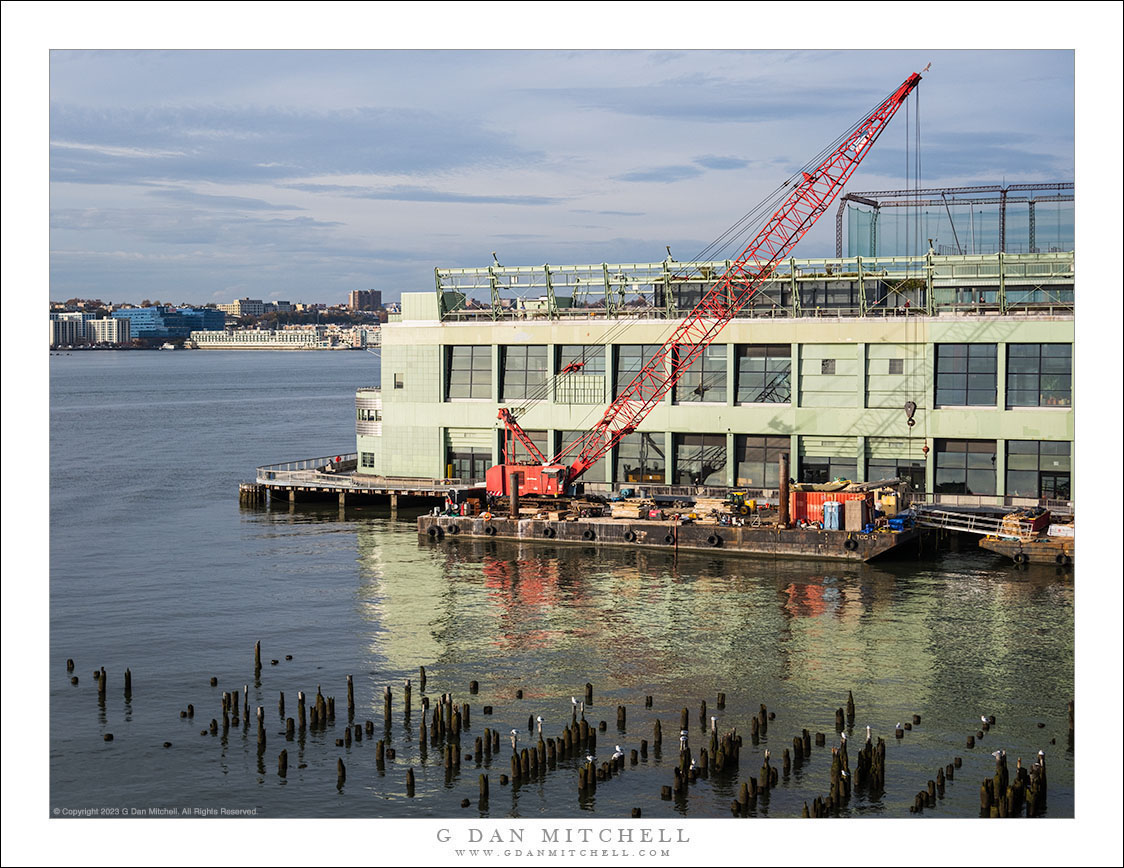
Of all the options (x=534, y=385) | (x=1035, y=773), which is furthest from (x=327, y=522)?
(x=1035, y=773)

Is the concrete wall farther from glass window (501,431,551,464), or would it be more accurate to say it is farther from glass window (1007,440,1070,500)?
glass window (501,431,551,464)

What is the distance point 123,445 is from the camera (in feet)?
482

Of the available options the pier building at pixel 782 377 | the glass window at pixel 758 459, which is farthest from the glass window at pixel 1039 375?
the glass window at pixel 758 459

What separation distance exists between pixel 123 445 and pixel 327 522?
2543 inches

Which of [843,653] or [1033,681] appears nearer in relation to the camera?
[1033,681]

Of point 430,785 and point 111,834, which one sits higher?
point 111,834

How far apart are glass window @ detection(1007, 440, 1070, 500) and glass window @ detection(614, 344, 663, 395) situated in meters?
24.9

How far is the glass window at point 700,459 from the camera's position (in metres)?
89.7

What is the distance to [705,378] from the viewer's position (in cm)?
9031

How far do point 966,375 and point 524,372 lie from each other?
3097cm

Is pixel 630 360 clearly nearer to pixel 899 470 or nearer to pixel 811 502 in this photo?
pixel 899 470

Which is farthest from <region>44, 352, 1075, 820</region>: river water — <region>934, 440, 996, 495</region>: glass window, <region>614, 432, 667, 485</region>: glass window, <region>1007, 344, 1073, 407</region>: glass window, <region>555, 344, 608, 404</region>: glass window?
<region>555, 344, 608, 404</region>: glass window

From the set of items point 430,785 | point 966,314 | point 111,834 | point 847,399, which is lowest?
point 430,785

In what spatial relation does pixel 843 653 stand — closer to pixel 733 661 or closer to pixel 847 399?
pixel 733 661
